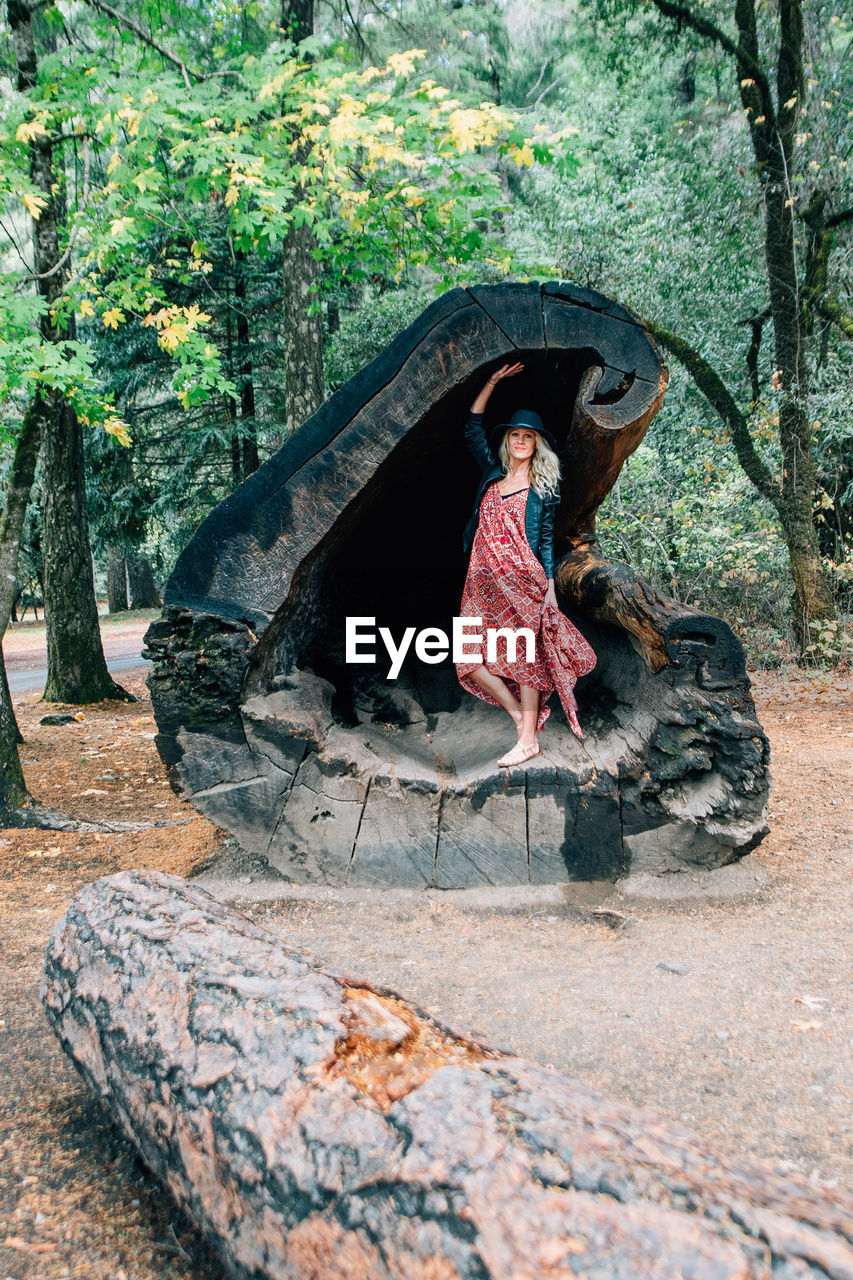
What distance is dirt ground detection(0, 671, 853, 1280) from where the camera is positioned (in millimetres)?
1759

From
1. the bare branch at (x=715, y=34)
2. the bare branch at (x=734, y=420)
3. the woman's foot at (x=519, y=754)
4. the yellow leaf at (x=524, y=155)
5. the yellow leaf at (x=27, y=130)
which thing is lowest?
the woman's foot at (x=519, y=754)

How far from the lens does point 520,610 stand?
3783 millimetres

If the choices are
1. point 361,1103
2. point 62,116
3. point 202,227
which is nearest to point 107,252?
point 62,116

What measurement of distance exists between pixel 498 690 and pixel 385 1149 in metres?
2.58

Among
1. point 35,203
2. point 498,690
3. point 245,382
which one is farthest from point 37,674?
point 498,690

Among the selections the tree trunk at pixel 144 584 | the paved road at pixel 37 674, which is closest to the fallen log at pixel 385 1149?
the paved road at pixel 37 674

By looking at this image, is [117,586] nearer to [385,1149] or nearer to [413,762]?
[413,762]

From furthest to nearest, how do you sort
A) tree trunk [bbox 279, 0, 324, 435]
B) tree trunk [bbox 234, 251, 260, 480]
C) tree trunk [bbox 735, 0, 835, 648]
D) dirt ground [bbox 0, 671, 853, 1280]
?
tree trunk [bbox 234, 251, 260, 480] < tree trunk [bbox 735, 0, 835, 648] < tree trunk [bbox 279, 0, 324, 435] < dirt ground [bbox 0, 671, 853, 1280]

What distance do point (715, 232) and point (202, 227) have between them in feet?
21.7

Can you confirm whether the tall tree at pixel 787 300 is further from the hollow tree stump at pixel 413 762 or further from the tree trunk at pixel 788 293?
the hollow tree stump at pixel 413 762

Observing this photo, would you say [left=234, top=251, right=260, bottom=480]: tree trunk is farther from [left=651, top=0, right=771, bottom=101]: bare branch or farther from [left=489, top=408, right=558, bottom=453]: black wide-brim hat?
[left=489, top=408, right=558, bottom=453]: black wide-brim hat

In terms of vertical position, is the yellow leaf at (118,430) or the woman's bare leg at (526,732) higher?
the yellow leaf at (118,430)

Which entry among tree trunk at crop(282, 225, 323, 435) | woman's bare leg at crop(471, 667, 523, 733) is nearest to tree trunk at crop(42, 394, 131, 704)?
tree trunk at crop(282, 225, 323, 435)

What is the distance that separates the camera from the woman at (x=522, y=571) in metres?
3.75
